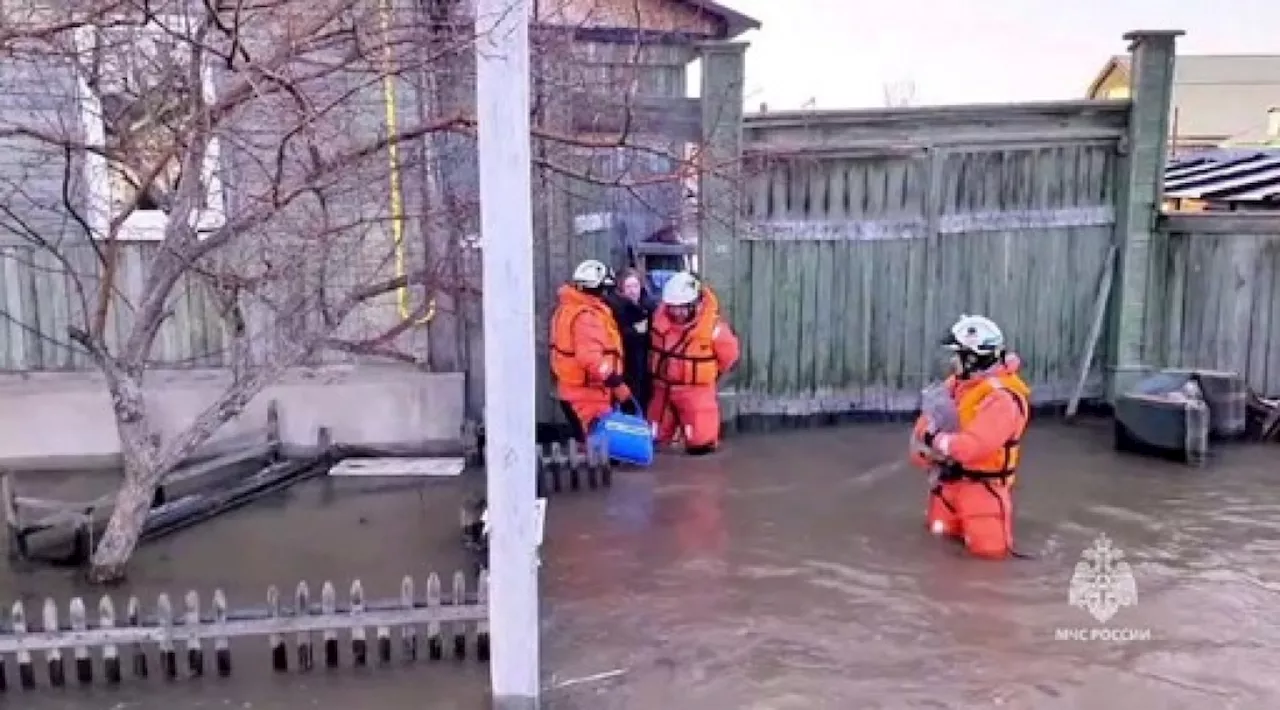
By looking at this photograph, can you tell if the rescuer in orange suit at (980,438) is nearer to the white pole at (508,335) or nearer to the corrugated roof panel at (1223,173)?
the white pole at (508,335)

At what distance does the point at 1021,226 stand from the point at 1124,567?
4027 millimetres

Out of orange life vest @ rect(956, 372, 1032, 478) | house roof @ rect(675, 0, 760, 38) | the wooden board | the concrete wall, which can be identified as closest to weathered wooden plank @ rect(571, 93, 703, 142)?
the concrete wall

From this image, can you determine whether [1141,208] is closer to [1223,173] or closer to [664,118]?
[664,118]

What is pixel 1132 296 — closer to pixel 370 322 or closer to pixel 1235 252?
pixel 1235 252

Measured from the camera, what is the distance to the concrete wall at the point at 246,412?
28.6 feet

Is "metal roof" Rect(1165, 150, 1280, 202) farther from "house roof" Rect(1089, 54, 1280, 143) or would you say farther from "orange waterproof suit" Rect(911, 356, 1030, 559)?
"house roof" Rect(1089, 54, 1280, 143)

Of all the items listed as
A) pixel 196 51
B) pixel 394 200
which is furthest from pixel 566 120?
pixel 196 51

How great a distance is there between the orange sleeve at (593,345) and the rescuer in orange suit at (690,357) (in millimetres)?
633

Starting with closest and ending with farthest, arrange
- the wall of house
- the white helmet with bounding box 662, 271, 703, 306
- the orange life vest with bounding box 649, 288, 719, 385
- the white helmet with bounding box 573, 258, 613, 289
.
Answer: the wall of house → the white helmet with bounding box 573, 258, 613, 289 → the white helmet with bounding box 662, 271, 703, 306 → the orange life vest with bounding box 649, 288, 719, 385

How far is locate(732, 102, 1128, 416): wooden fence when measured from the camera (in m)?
9.66

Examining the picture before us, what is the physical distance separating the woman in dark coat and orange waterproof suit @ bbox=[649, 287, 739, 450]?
0.10m

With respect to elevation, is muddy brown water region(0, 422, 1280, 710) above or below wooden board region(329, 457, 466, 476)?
below

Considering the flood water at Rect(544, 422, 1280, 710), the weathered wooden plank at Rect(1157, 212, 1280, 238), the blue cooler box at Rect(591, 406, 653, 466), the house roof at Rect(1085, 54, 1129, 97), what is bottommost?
the flood water at Rect(544, 422, 1280, 710)

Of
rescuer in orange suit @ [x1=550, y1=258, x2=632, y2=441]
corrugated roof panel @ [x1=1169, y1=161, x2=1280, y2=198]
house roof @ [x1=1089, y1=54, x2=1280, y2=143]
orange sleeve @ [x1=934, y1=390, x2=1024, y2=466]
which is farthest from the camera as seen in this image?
house roof @ [x1=1089, y1=54, x2=1280, y2=143]
